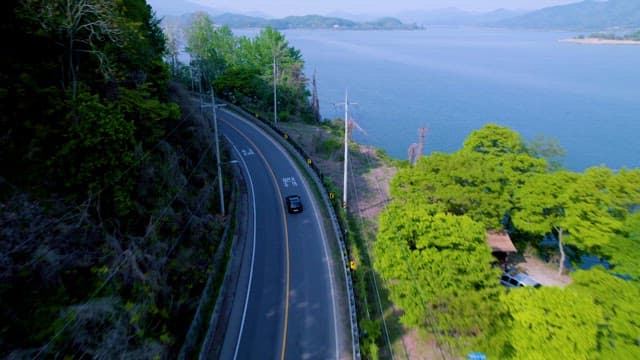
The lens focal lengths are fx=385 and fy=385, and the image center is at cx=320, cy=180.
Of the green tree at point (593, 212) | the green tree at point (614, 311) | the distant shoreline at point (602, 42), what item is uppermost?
the distant shoreline at point (602, 42)

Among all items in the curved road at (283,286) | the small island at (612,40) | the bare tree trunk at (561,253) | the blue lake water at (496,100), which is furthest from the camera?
the small island at (612,40)

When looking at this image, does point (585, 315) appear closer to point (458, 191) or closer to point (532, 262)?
point (458, 191)

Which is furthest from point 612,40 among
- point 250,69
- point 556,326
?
point 556,326

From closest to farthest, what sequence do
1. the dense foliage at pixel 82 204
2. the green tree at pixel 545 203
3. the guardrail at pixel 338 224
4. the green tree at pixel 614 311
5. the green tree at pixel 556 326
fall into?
1. the dense foliage at pixel 82 204
2. the green tree at pixel 556 326
3. the green tree at pixel 614 311
4. the guardrail at pixel 338 224
5. the green tree at pixel 545 203

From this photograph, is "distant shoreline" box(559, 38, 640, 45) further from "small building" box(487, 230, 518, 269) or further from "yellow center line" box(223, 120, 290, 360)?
"yellow center line" box(223, 120, 290, 360)

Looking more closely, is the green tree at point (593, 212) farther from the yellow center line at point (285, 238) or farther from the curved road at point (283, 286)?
the yellow center line at point (285, 238)

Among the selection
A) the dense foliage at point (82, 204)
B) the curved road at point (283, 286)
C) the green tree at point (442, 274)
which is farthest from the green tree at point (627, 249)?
the dense foliage at point (82, 204)

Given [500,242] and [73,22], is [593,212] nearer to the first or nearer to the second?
[500,242]
